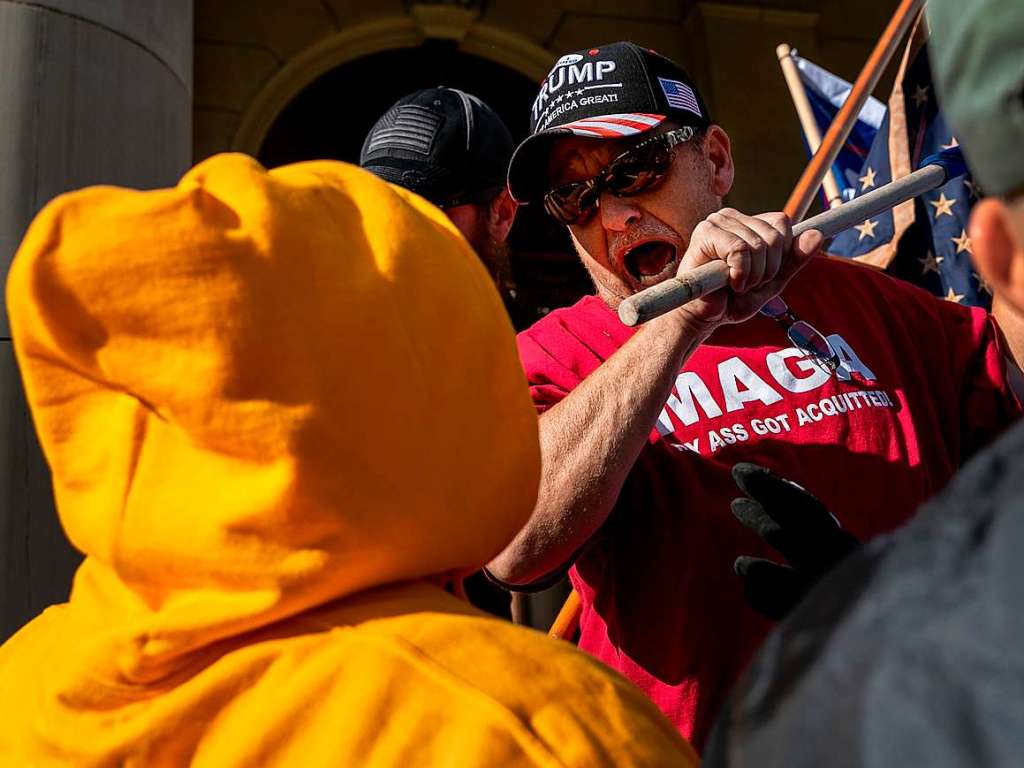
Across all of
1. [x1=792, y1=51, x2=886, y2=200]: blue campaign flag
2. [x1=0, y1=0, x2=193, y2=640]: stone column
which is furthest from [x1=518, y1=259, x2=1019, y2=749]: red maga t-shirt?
[x1=792, y1=51, x2=886, y2=200]: blue campaign flag

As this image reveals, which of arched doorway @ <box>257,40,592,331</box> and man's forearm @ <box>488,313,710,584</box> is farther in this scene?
arched doorway @ <box>257,40,592,331</box>

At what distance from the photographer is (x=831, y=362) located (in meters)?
2.08

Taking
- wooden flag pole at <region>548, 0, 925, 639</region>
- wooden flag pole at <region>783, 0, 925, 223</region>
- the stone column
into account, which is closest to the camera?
wooden flag pole at <region>548, 0, 925, 639</region>

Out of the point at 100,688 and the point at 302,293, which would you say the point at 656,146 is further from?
the point at 100,688

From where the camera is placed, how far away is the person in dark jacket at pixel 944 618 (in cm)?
59

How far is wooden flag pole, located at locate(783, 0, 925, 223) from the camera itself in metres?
2.87

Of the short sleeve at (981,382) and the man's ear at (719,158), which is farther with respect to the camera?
the man's ear at (719,158)

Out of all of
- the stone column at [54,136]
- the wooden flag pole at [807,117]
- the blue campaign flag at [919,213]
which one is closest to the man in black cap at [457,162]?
the stone column at [54,136]

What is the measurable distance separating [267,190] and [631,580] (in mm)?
1043

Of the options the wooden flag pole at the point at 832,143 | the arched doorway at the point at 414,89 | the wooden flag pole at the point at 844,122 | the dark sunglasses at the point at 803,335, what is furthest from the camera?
the arched doorway at the point at 414,89

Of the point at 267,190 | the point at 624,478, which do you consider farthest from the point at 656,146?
the point at 267,190

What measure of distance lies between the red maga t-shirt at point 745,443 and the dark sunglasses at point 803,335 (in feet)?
0.05

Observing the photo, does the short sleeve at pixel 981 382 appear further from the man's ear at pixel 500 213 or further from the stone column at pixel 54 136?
the stone column at pixel 54 136

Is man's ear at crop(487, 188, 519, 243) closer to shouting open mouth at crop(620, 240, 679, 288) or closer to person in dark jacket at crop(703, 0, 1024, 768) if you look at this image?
shouting open mouth at crop(620, 240, 679, 288)
